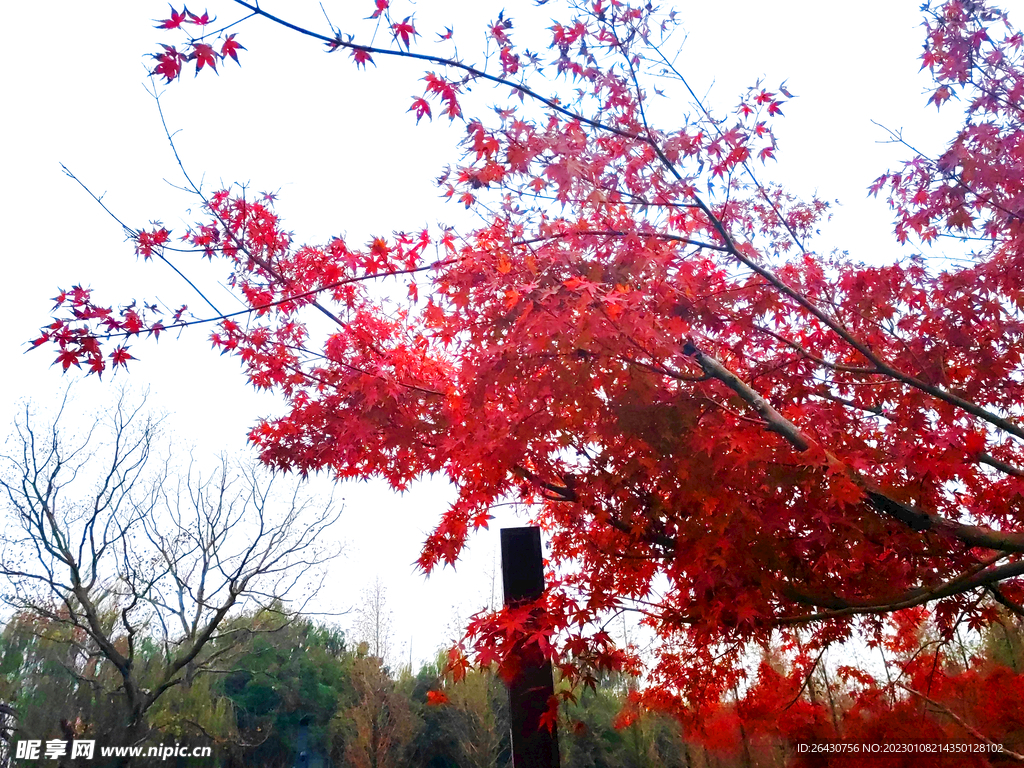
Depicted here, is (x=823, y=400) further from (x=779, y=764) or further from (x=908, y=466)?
(x=779, y=764)

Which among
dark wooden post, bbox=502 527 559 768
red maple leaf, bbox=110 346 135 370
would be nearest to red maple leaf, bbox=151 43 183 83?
red maple leaf, bbox=110 346 135 370

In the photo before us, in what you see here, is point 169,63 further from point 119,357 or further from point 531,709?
point 531,709

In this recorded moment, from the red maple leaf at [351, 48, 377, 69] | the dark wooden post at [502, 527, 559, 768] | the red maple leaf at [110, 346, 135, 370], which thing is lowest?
the dark wooden post at [502, 527, 559, 768]

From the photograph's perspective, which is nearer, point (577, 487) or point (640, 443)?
point (640, 443)

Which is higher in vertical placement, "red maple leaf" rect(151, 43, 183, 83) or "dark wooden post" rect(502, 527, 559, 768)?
"red maple leaf" rect(151, 43, 183, 83)

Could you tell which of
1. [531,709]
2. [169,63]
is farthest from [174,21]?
[531,709]

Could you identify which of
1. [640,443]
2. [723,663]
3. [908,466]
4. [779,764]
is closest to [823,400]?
[908,466]

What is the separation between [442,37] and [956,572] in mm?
3021

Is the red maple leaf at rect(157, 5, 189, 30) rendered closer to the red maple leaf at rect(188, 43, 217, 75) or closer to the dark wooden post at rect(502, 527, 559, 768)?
the red maple leaf at rect(188, 43, 217, 75)

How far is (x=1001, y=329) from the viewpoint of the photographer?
9.81ft

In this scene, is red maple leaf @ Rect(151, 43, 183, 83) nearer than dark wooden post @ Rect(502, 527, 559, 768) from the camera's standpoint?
Yes

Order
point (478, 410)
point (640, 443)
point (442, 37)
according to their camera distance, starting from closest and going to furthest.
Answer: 1. point (442, 37)
2. point (640, 443)
3. point (478, 410)

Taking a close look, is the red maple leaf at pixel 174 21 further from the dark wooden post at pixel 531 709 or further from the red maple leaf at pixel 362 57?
the dark wooden post at pixel 531 709

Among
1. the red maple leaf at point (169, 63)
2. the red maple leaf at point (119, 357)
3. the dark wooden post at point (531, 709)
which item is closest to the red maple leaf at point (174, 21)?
the red maple leaf at point (169, 63)
